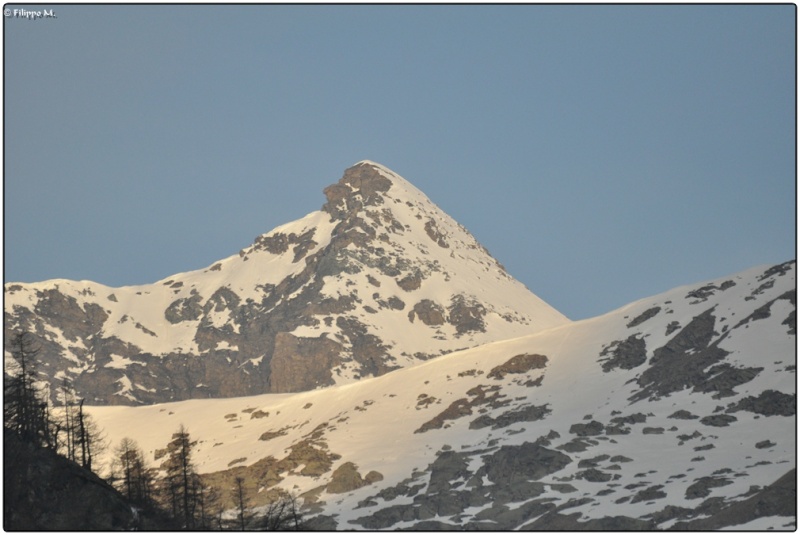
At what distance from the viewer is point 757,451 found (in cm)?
17750

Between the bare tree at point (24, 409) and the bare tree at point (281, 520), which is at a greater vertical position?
the bare tree at point (24, 409)

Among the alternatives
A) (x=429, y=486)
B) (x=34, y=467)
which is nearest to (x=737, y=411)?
(x=429, y=486)

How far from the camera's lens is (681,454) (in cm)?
18462

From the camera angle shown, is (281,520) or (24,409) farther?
(281,520)

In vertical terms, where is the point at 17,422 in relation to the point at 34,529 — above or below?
above

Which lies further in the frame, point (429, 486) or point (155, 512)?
point (429, 486)

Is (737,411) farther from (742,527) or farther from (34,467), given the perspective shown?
(34,467)

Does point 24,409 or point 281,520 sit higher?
point 24,409

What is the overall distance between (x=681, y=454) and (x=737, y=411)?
15853 millimetres

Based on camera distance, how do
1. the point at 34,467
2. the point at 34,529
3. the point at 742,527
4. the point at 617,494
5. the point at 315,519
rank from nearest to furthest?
the point at 34,529 < the point at 34,467 < the point at 742,527 < the point at 617,494 < the point at 315,519

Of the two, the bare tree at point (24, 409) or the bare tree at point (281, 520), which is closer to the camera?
the bare tree at point (24, 409)

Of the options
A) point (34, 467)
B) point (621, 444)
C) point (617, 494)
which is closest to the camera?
point (34, 467)

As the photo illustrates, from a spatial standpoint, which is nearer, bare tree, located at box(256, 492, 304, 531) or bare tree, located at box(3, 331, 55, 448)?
bare tree, located at box(3, 331, 55, 448)

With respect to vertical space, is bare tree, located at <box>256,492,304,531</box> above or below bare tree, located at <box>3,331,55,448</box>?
below
